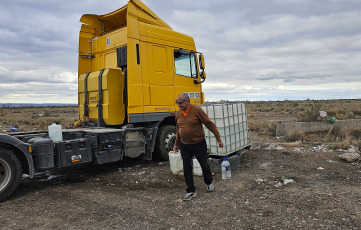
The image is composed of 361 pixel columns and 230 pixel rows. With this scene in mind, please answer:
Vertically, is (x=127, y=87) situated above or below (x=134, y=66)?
below

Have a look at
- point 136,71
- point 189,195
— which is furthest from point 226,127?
point 136,71

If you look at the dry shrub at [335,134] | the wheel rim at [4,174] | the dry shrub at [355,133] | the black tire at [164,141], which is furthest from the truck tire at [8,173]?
the dry shrub at [355,133]

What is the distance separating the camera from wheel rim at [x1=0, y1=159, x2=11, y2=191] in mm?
4804

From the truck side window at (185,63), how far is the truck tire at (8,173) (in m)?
4.53

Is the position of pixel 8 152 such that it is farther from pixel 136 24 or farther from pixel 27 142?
pixel 136 24

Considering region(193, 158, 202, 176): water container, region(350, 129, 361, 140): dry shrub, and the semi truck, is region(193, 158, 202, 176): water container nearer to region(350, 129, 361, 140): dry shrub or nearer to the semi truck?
the semi truck

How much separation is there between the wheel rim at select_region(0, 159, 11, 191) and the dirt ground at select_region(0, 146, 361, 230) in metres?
0.33

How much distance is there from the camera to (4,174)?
4887 millimetres

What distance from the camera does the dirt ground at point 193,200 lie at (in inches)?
152

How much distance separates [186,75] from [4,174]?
5.07 metres

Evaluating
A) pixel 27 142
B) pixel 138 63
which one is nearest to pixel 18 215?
pixel 27 142

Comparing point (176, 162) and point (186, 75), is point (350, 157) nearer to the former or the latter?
point (176, 162)

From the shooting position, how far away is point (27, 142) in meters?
5.43

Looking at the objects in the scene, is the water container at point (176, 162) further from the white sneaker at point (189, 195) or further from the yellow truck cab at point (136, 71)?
the white sneaker at point (189, 195)
